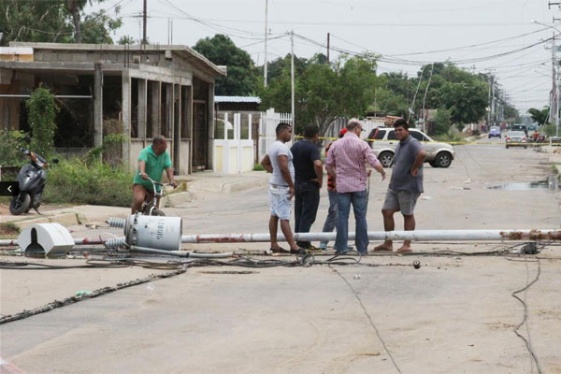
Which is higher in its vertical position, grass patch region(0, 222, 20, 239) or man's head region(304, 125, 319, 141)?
man's head region(304, 125, 319, 141)

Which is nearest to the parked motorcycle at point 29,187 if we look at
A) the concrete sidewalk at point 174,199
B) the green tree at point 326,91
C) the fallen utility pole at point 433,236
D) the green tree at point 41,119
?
the concrete sidewalk at point 174,199

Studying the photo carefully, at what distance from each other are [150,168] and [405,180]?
383 cm

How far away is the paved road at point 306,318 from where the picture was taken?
7867 mm

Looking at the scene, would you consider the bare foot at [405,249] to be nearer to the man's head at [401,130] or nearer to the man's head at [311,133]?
the man's head at [401,130]

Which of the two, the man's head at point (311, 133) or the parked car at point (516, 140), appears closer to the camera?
the man's head at point (311, 133)

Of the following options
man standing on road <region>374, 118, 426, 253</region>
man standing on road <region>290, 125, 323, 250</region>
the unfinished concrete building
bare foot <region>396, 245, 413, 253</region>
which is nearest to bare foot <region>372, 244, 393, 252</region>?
man standing on road <region>374, 118, 426, 253</region>

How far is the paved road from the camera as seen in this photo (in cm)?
787

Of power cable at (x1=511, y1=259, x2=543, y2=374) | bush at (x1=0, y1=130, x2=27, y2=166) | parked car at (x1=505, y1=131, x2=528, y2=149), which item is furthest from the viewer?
parked car at (x1=505, y1=131, x2=528, y2=149)

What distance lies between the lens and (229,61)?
3659 inches

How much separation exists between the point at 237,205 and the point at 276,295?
1498cm

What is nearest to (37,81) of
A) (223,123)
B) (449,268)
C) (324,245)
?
(223,123)

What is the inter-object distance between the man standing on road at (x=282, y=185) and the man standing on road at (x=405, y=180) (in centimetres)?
155

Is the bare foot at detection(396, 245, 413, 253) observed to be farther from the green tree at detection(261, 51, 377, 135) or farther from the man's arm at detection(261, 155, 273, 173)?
the green tree at detection(261, 51, 377, 135)

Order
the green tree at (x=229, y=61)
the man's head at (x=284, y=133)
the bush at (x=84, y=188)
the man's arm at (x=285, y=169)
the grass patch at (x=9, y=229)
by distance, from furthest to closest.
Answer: the green tree at (x=229, y=61)
the bush at (x=84, y=188)
the grass patch at (x=9, y=229)
the man's head at (x=284, y=133)
the man's arm at (x=285, y=169)
